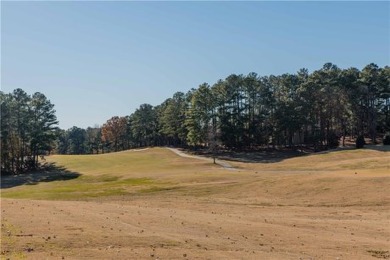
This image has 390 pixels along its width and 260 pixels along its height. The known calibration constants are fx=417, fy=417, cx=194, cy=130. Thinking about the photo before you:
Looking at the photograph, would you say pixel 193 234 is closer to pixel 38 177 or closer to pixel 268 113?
pixel 38 177

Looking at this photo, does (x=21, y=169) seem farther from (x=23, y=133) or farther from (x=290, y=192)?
(x=290, y=192)

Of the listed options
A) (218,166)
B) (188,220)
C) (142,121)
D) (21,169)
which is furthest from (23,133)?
(188,220)

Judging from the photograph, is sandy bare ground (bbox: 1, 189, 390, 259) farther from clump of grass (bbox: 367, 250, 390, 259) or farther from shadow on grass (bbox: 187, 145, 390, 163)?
shadow on grass (bbox: 187, 145, 390, 163)

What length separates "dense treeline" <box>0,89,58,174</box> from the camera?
101912mm

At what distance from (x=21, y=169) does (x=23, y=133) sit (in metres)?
9.04

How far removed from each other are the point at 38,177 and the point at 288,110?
69.9 metres

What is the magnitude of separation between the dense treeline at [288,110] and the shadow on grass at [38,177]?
21281mm

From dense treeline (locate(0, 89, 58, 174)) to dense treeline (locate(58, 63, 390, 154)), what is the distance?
10.6m

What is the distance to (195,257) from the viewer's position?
17703 millimetres

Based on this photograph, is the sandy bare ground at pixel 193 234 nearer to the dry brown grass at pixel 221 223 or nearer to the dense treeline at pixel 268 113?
the dry brown grass at pixel 221 223

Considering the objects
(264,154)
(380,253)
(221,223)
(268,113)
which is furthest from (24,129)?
(380,253)

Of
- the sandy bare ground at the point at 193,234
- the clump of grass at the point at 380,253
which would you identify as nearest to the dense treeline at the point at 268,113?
the sandy bare ground at the point at 193,234

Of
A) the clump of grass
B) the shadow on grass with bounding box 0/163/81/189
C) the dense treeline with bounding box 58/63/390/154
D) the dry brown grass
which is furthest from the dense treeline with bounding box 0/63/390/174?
the clump of grass

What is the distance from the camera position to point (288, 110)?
4744 inches
